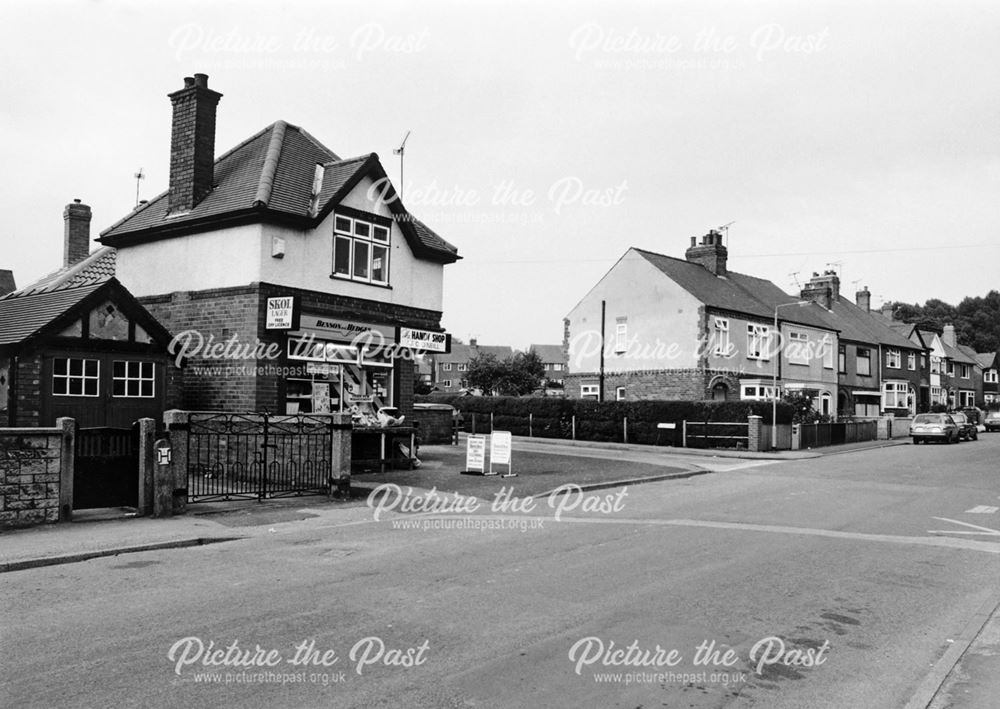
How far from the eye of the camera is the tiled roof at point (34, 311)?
55.7 feet

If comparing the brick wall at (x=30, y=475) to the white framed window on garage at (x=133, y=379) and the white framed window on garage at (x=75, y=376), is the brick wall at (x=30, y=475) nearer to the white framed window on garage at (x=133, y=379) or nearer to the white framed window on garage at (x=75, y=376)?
the white framed window on garage at (x=75, y=376)

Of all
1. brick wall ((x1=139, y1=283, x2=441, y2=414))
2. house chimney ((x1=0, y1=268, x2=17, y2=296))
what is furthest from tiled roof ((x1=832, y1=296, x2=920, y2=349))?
house chimney ((x1=0, y1=268, x2=17, y2=296))

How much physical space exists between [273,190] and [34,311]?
6.35m

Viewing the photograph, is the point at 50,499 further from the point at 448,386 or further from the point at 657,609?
the point at 448,386

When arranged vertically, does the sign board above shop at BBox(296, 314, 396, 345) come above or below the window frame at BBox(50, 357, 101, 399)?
above

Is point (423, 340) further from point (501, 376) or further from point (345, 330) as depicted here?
point (501, 376)

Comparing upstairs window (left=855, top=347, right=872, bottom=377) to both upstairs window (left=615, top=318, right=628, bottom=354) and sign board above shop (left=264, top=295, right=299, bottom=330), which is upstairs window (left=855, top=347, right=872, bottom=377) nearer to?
upstairs window (left=615, top=318, right=628, bottom=354)

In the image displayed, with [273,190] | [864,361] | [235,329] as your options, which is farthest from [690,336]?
[235,329]

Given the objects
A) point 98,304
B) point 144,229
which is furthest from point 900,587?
point 144,229

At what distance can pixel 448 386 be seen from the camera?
108 metres

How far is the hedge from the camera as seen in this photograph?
33000 mm

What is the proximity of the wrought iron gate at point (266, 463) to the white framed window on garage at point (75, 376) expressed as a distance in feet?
7.91

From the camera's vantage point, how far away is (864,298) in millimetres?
66750

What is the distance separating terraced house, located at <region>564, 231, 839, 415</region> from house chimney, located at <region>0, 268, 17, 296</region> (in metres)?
36.1
